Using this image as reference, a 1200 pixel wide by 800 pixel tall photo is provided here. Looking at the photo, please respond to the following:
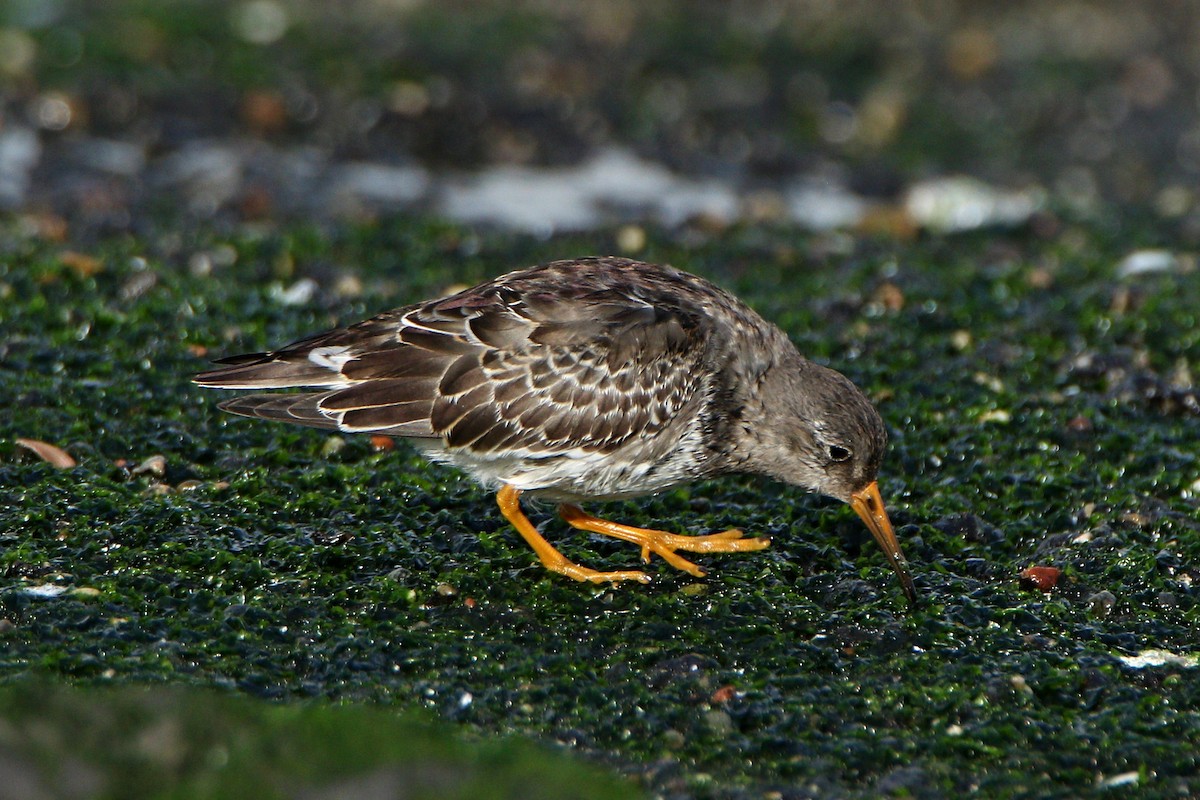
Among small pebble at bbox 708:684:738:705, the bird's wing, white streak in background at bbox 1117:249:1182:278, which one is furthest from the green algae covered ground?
white streak in background at bbox 1117:249:1182:278

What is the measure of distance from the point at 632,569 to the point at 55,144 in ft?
27.5

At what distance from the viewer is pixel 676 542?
6.16 m

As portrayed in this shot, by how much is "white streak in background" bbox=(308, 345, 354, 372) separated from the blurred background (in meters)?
5.12

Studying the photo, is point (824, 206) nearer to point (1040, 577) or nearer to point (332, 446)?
point (332, 446)

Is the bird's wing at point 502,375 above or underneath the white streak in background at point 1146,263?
above

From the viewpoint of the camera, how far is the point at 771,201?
12.1 meters

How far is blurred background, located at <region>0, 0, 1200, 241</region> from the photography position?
1182 cm

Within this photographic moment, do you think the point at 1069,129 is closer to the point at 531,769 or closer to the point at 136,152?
the point at 136,152

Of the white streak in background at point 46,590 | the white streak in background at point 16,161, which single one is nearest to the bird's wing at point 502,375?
the white streak in background at point 46,590

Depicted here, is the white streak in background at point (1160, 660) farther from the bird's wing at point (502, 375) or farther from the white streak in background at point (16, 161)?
the white streak in background at point (16, 161)

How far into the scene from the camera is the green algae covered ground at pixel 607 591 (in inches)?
182

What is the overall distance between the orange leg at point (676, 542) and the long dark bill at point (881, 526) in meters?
0.46

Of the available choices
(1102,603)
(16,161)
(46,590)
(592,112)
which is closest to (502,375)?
(46,590)

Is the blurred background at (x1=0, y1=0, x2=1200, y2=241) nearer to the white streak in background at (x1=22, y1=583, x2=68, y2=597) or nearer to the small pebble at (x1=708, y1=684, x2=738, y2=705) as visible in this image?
the white streak in background at (x1=22, y1=583, x2=68, y2=597)
